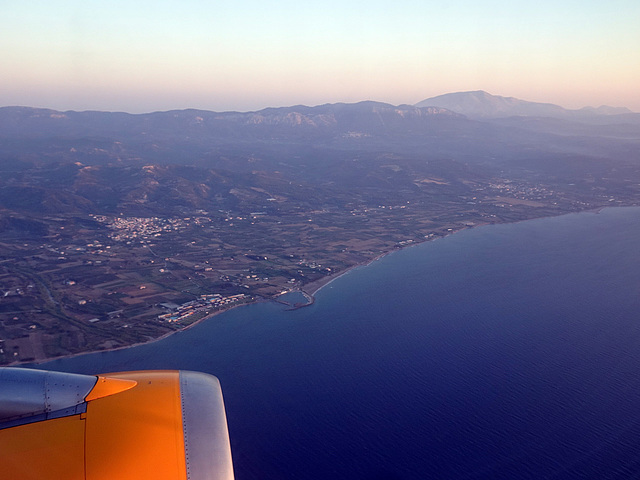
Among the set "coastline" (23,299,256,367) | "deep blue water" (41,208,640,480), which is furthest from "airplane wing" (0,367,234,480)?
"coastline" (23,299,256,367)

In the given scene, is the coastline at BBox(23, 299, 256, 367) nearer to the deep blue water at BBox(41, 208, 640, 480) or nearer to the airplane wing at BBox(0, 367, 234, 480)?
the deep blue water at BBox(41, 208, 640, 480)

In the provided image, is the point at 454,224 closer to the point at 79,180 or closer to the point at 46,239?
the point at 46,239

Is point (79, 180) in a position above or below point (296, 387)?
above

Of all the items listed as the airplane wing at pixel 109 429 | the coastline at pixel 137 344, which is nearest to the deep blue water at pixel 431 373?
the coastline at pixel 137 344

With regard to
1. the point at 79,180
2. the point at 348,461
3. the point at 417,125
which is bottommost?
the point at 348,461

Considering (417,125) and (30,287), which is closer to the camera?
(30,287)


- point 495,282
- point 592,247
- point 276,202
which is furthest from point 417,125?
point 495,282

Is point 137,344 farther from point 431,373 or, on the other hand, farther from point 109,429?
point 109,429

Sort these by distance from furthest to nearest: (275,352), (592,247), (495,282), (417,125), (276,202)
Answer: (417,125) → (276,202) → (592,247) → (495,282) → (275,352)
